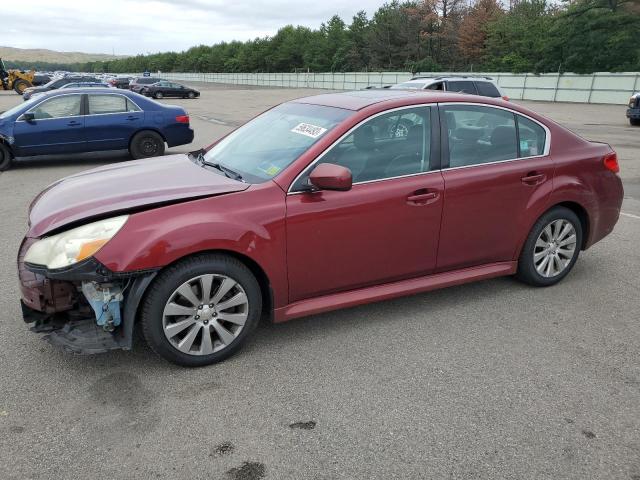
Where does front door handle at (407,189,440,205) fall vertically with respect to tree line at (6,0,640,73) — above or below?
below

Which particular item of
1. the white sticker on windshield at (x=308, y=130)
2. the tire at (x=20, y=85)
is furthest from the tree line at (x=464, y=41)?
the white sticker on windshield at (x=308, y=130)

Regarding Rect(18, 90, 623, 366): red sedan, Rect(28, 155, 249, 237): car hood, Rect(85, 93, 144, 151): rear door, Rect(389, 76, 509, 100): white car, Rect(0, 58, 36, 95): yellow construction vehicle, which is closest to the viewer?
Rect(18, 90, 623, 366): red sedan

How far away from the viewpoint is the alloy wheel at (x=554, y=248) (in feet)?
14.7

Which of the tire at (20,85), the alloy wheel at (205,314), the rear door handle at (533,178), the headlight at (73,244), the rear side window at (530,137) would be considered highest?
the rear side window at (530,137)

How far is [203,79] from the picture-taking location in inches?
4520

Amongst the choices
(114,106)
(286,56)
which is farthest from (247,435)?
(286,56)

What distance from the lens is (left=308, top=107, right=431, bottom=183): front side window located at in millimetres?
3645

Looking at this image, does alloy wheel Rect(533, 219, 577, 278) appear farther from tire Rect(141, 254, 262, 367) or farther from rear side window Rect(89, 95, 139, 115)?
rear side window Rect(89, 95, 139, 115)

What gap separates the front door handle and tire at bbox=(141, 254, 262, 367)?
124 cm

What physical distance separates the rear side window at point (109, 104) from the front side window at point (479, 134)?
870 cm

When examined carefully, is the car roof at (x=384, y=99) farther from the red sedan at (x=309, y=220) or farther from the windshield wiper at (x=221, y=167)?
the windshield wiper at (x=221, y=167)

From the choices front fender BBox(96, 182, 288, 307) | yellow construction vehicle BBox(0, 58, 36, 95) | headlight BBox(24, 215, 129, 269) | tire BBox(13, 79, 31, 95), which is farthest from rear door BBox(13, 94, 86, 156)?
yellow construction vehicle BBox(0, 58, 36, 95)

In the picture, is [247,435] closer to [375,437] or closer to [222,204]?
[375,437]

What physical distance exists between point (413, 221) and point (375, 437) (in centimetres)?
161
